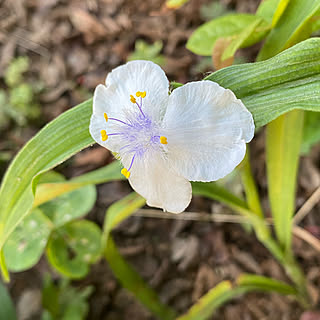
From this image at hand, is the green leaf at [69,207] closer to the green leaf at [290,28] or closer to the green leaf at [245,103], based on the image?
the green leaf at [245,103]

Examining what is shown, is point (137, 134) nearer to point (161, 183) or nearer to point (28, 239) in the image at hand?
point (161, 183)

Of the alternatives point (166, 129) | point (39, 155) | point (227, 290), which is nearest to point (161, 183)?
point (166, 129)

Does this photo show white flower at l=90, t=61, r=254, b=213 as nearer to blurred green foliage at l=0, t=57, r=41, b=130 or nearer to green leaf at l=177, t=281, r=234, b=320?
green leaf at l=177, t=281, r=234, b=320

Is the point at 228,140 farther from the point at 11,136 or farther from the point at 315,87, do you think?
the point at 11,136

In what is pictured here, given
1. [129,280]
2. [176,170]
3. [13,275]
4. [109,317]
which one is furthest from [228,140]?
[13,275]

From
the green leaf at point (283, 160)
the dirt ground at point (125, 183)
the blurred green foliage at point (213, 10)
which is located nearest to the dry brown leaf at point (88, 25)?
the dirt ground at point (125, 183)
